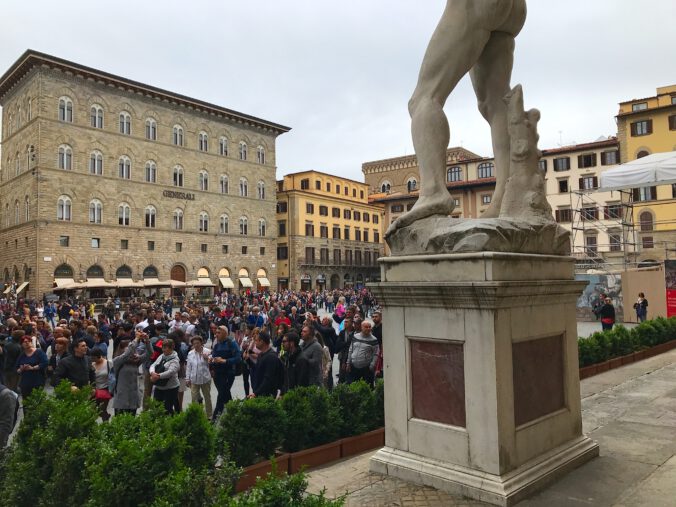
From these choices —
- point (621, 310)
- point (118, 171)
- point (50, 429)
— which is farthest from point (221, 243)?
point (50, 429)

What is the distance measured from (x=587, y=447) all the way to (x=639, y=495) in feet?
2.38

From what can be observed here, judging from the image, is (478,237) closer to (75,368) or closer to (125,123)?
(75,368)

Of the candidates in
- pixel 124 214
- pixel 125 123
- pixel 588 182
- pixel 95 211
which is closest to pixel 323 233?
pixel 124 214

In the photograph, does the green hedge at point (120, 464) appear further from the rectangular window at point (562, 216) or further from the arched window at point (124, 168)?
the rectangular window at point (562, 216)

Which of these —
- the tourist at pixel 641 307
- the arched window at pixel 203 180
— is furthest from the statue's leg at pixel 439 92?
the arched window at pixel 203 180

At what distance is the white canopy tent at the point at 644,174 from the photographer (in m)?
16.9

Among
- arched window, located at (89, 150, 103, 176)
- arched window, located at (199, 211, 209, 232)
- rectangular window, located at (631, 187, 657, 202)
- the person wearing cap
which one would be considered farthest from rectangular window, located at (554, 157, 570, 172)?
the person wearing cap

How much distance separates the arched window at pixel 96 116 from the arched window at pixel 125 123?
1.69 m

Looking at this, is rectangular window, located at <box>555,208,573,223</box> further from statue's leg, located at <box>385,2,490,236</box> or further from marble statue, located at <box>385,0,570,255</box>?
statue's leg, located at <box>385,2,490,236</box>

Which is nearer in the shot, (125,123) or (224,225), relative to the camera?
A: (125,123)

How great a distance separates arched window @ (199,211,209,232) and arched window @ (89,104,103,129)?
1158 cm

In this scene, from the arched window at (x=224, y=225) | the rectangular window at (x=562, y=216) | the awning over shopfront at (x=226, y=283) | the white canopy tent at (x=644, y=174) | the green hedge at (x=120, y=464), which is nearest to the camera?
the green hedge at (x=120, y=464)

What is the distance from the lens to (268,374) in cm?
755

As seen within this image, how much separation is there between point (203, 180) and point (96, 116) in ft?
35.9
